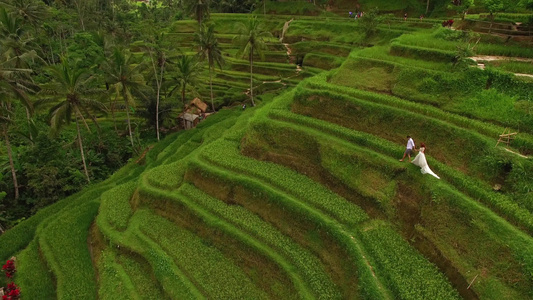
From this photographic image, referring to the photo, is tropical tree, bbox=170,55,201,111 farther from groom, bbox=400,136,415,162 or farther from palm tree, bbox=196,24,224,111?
groom, bbox=400,136,415,162

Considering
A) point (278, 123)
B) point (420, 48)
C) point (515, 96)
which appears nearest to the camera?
point (515, 96)

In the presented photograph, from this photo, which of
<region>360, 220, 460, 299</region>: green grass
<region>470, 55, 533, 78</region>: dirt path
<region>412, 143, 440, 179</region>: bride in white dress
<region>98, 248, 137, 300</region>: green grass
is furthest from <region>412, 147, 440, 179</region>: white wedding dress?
<region>98, 248, 137, 300</region>: green grass

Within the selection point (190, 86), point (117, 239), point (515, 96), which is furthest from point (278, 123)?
point (190, 86)

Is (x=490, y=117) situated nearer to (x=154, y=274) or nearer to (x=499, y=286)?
(x=499, y=286)

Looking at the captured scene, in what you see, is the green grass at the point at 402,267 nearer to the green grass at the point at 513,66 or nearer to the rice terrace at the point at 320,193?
the rice terrace at the point at 320,193

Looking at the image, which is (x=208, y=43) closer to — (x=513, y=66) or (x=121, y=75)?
(x=121, y=75)

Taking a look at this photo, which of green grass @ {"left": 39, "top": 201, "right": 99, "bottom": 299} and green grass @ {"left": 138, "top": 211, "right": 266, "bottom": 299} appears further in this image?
green grass @ {"left": 39, "top": 201, "right": 99, "bottom": 299}

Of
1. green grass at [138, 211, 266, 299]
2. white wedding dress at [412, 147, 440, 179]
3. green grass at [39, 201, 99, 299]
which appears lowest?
green grass at [39, 201, 99, 299]

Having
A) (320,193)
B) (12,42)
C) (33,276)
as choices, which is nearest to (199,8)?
(12,42)
